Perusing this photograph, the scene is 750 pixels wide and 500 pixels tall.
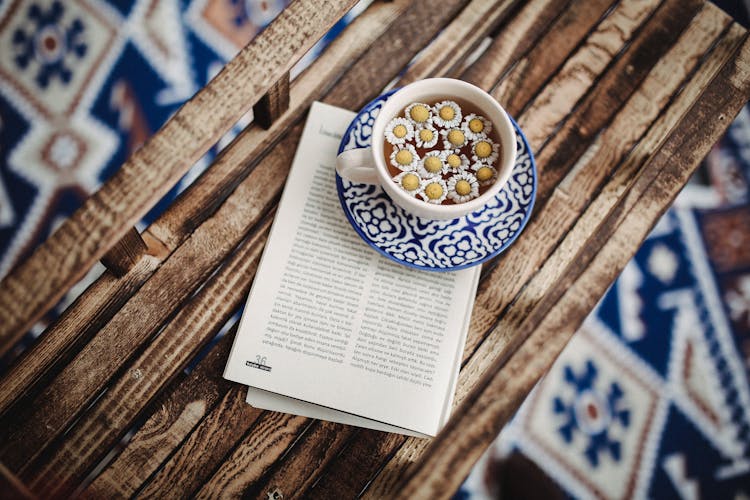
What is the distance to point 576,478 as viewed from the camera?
2.68 feet

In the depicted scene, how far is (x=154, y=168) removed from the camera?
0.37 meters

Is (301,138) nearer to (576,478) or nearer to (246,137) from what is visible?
(246,137)

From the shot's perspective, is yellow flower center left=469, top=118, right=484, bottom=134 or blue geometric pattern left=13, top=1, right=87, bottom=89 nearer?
yellow flower center left=469, top=118, right=484, bottom=134

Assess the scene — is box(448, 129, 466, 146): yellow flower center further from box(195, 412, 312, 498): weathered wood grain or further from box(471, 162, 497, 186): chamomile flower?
box(195, 412, 312, 498): weathered wood grain

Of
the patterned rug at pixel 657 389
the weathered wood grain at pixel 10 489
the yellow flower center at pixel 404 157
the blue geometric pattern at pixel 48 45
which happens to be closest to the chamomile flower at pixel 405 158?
the yellow flower center at pixel 404 157

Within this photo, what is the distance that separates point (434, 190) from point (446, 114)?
71 mm

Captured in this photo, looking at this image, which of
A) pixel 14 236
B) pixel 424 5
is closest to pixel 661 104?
pixel 424 5

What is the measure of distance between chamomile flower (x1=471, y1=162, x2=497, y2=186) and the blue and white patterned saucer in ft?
0.14

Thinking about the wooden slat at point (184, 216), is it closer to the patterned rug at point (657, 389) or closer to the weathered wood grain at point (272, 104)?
the weathered wood grain at point (272, 104)

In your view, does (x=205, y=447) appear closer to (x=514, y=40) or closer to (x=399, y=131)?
(x=399, y=131)

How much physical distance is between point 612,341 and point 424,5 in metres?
0.60

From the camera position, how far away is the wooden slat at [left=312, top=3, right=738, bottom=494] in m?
0.52

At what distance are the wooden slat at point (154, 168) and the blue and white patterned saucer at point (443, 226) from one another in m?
0.14

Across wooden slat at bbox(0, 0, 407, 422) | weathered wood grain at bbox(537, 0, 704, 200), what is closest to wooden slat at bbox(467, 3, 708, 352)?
weathered wood grain at bbox(537, 0, 704, 200)
